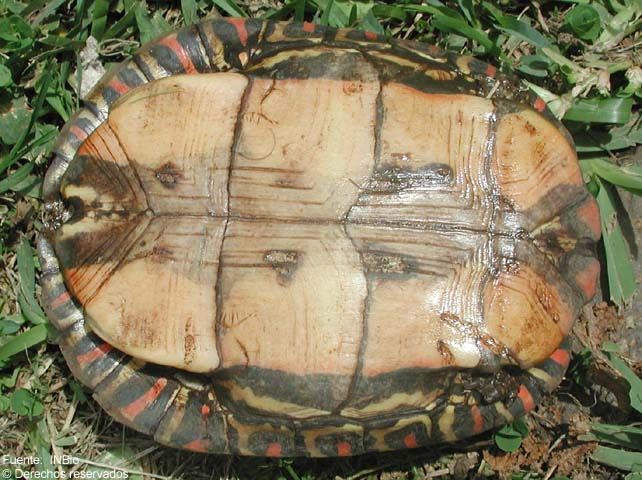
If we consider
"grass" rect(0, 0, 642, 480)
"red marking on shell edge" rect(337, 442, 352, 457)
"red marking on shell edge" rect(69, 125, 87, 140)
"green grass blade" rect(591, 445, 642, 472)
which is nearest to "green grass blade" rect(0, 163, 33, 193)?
"grass" rect(0, 0, 642, 480)

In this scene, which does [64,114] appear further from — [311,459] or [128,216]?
[311,459]

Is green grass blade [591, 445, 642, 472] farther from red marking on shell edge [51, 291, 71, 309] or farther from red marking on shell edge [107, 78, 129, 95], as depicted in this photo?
red marking on shell edge [107, 78, 129, 95]

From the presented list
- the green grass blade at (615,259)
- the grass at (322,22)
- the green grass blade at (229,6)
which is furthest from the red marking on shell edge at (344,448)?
the green grass blade at (229,6)

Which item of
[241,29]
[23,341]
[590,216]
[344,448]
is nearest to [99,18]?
[241,29]

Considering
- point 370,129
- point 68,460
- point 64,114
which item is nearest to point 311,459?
point 68,460

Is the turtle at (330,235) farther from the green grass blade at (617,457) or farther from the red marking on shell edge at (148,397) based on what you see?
the green grass blade at (617,457)
